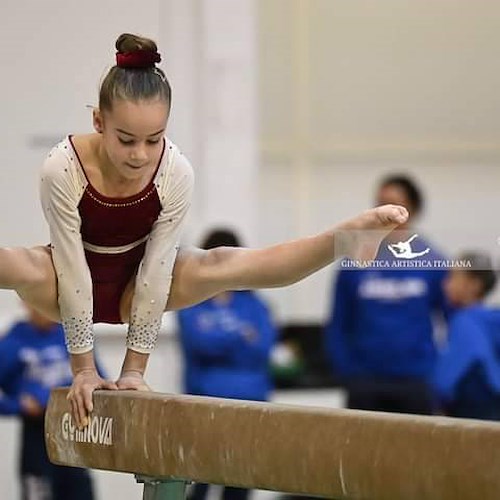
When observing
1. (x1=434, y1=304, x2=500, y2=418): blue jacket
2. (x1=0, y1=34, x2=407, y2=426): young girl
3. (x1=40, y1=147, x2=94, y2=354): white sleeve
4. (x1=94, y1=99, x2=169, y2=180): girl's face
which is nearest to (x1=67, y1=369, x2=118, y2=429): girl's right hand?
(x1=0, y1=34, x2=407, y2=426): young girl

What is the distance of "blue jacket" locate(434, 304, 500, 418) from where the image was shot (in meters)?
6.27

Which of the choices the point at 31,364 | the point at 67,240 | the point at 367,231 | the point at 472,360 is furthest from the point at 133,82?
the point at 472,360

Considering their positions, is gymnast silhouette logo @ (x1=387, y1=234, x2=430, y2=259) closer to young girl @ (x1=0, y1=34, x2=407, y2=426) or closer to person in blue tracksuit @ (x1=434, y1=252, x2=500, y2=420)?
young girl @ (x1=0, y1=34, x2=407, y2=426)

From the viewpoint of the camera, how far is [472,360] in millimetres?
6297

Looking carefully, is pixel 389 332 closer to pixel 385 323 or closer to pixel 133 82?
pixel 385 323

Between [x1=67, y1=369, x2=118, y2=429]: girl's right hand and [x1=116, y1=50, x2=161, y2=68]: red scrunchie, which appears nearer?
[x1=116, y1=50, x2=161, y2=68]: red scrunchie

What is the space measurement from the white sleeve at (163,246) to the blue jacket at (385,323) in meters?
2.57

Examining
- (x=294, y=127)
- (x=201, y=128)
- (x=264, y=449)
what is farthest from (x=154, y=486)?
(x=294, y=127)

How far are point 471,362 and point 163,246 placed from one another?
276cm

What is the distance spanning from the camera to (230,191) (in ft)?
25.0

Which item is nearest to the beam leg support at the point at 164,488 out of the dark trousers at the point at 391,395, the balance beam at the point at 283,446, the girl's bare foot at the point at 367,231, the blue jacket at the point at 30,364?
the balance beam at the point at 283,446

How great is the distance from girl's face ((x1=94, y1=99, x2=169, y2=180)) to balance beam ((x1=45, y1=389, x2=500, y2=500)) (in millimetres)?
583

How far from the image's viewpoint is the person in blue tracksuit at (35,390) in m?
6.33

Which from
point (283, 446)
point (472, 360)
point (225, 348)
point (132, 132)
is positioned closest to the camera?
point (283, 446)
